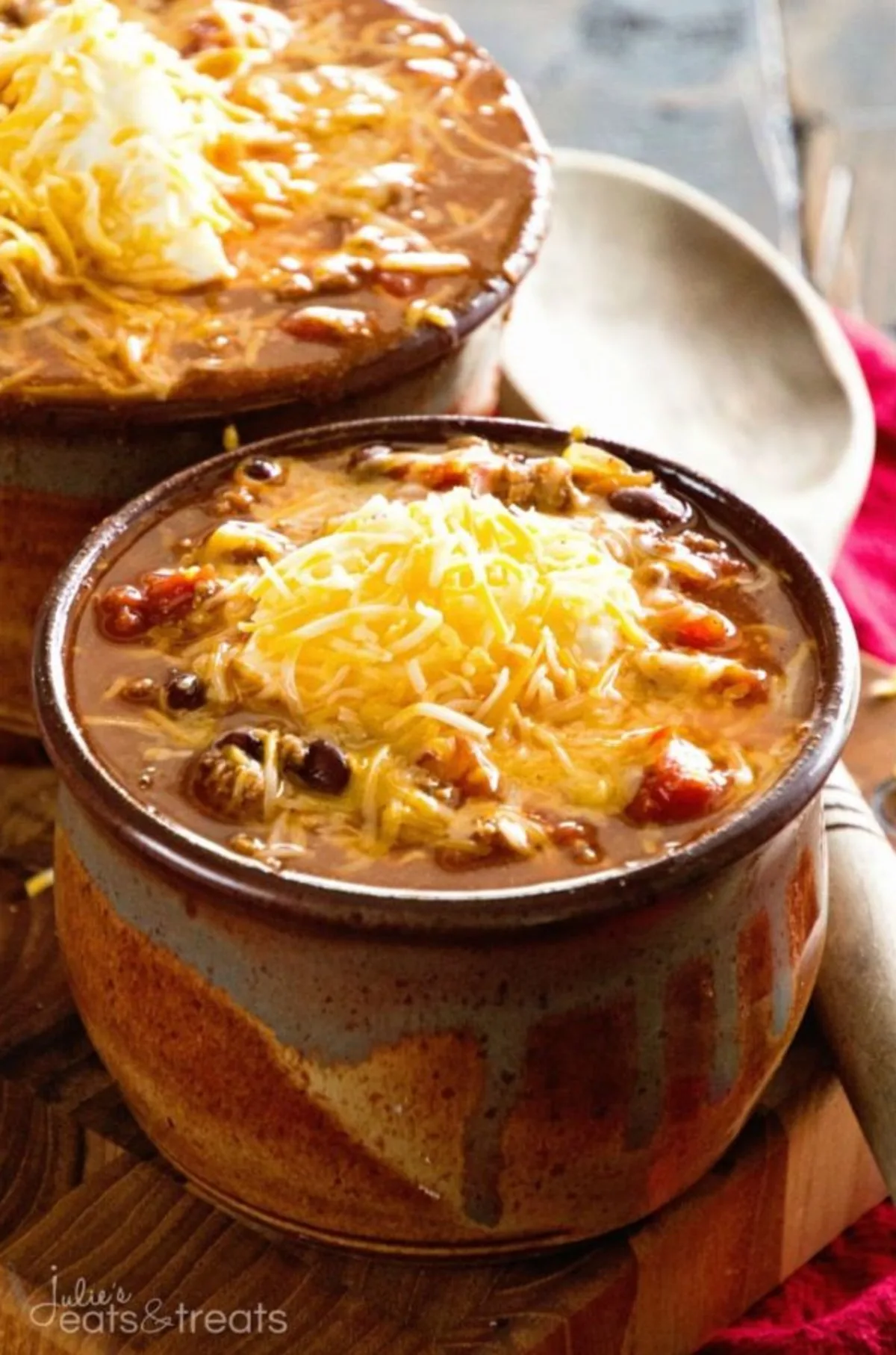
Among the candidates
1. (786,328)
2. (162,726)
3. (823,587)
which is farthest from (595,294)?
(162,726)

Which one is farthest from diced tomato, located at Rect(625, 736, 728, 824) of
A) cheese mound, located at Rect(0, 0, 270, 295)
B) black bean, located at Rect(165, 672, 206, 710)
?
cheese mound, located at Rect(0, 0, 270, 295)

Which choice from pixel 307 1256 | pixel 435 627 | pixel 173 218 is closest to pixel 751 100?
pixel 173 218

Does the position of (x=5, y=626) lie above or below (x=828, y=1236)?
above

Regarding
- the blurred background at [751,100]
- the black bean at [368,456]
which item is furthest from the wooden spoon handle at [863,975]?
the blurred background at [751,100]

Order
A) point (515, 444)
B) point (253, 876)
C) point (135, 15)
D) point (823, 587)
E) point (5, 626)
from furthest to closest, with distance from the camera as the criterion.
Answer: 1. point (135, 15)
2. point (5, 626)
3. point (515, 444)
4. point (823, 587)
5. point (253, 876)

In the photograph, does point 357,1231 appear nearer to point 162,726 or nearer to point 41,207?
point 162,726

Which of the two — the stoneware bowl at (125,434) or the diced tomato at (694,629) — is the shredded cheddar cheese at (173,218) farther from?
the diced tomato at (694,629)

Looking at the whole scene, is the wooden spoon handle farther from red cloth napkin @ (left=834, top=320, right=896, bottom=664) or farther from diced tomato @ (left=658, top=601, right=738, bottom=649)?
red cloth napkin @ (left=834, top=320, right=896, bottom=664)
